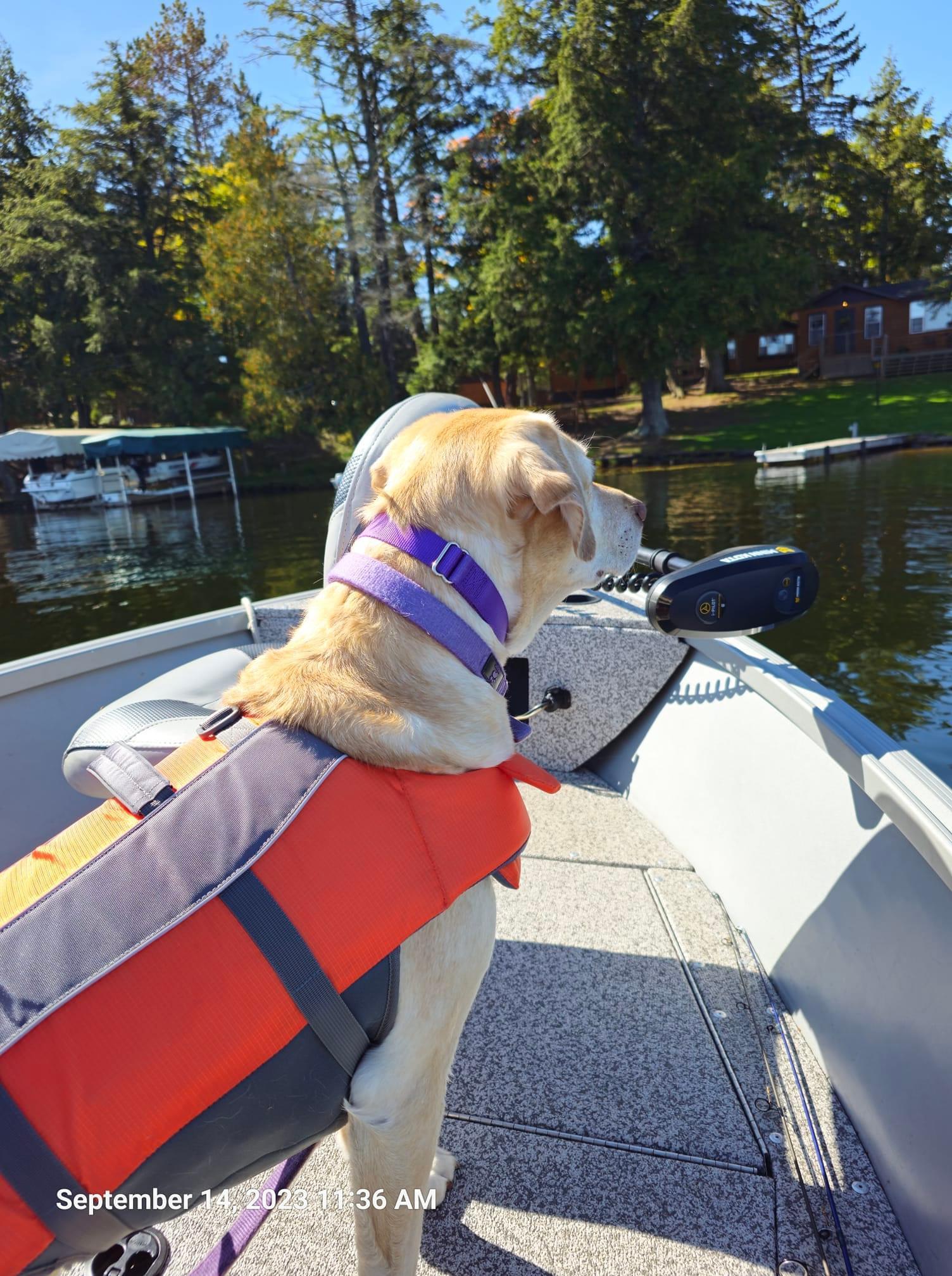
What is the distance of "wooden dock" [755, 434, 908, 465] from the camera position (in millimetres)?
23094

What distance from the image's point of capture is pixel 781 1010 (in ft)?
7.88

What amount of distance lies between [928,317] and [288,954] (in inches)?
1815

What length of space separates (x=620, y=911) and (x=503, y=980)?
1.77ft

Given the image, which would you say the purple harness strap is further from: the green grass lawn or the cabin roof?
the cabin roof

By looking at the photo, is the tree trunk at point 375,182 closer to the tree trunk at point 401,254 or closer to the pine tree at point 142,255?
the tree trunk at point 401,254

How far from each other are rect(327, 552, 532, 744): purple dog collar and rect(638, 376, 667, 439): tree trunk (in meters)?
30.4

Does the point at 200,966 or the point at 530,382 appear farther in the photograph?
the point at 530,382

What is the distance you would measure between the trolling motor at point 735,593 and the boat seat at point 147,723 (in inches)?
53.6

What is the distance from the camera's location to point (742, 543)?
15016mm

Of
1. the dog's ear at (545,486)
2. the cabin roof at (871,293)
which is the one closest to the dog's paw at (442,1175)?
the dog's ear at (545,486)

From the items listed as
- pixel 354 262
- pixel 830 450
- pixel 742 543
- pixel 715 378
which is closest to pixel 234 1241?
pixel 742 543

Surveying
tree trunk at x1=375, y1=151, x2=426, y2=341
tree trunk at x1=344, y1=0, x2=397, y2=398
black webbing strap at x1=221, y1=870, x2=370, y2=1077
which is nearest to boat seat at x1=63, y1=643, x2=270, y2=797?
black webbing strap at x1=221, y1=870, x2=370, y2=1077

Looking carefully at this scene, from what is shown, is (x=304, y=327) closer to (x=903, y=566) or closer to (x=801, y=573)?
(x=903, y=566)

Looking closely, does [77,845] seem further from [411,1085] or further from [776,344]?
[776,344]
